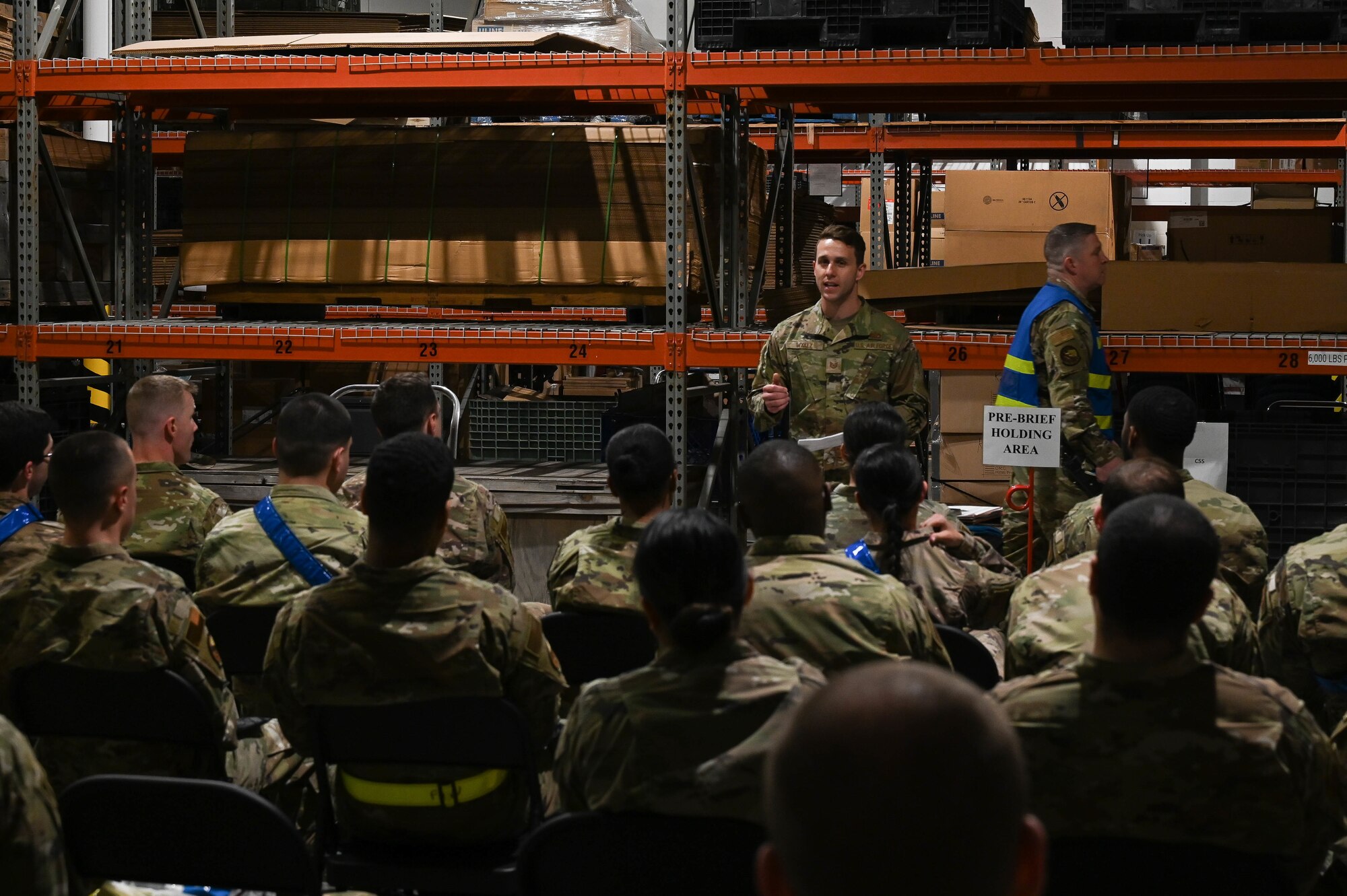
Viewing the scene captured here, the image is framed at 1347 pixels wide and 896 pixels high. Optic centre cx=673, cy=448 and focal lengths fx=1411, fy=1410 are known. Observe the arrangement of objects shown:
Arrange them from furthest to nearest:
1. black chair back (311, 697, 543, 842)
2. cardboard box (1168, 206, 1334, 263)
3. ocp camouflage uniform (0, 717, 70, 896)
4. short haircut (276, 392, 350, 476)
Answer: cardboard box (1168, 206, 1334, 263), short haircut (276, 392, 350, 476), black chair back (311, 697, 543, 842), ocp camouflage uniform (0, 717, 70, 896)

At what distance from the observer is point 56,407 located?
26.3 feet

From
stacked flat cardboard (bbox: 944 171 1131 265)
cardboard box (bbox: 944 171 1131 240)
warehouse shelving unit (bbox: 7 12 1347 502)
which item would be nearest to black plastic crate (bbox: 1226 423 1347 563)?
warehouse shelving unit (bbox: 7 12 1347 502)

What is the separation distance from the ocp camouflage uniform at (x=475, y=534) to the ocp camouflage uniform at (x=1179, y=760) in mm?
2745

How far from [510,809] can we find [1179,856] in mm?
1508

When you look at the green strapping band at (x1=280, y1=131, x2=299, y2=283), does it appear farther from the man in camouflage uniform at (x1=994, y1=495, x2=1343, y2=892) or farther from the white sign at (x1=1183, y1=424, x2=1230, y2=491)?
the man in camouflage uniform at (x1=994, y1=495, x2=1343, y2=892)

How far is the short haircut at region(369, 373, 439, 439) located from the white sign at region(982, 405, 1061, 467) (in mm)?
2140

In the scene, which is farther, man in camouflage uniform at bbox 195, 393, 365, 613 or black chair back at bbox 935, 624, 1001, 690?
man in camouflage uniform at bbox 195, 393, 365, 613

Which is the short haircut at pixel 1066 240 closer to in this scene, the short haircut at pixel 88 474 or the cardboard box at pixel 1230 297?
the cardboard box at pixel 1230 297

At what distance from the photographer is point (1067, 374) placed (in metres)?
5.70

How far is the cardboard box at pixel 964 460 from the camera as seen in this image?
786 centimetres

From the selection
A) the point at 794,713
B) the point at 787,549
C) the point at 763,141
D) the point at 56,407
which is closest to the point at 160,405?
the point at 787,549

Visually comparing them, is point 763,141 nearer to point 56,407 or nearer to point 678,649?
point 56,407

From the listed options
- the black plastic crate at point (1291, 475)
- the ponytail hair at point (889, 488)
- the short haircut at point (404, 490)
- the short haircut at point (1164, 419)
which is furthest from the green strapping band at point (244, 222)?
the black plastic crate at point (1291, 475)

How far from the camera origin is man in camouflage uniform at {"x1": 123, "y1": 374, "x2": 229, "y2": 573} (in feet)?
15.8
